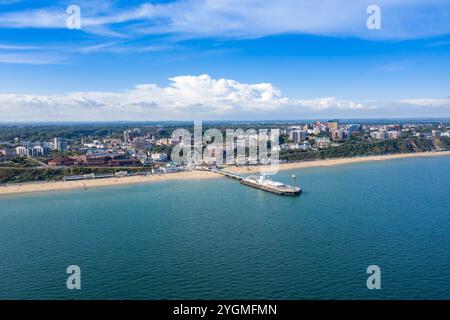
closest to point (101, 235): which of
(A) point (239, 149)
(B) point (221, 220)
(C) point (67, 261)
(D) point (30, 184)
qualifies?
(C) point (67, 261)

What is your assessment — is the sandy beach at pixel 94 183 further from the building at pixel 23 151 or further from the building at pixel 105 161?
the building at pixel 23 151

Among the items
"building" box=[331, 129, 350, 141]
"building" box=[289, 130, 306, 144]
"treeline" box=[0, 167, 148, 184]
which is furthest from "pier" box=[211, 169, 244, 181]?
"building" box=[331, 129, 350, 141]

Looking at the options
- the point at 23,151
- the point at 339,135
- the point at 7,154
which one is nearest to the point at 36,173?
the point at 7,154

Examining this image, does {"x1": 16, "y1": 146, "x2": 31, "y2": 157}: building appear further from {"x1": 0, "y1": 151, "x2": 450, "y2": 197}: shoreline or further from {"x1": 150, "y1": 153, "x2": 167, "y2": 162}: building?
{"x1": 0, "y1": 151, "x2": 450, "y2": 197}: shoreline

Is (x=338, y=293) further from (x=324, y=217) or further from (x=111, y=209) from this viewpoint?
(x=111, y=209)

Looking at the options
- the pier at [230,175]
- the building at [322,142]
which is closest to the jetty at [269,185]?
the pier at [230,175]

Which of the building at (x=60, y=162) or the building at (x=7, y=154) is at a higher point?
the building at (x=7, y=154)
